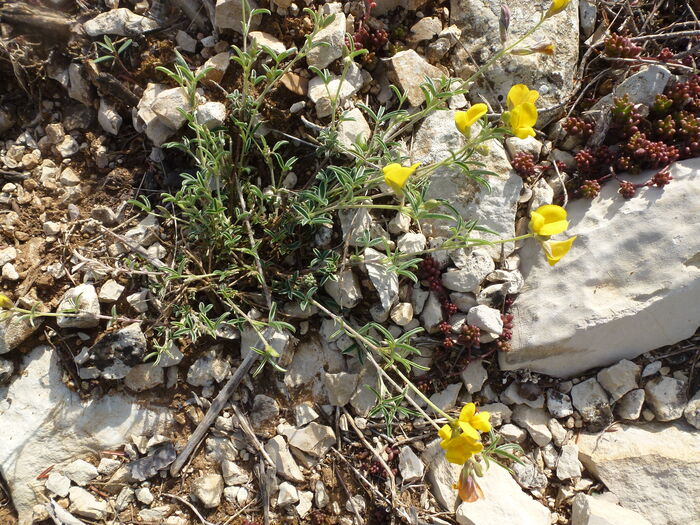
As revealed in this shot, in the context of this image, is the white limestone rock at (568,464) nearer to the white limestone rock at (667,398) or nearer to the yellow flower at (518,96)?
the white limestone rock at (667,398)

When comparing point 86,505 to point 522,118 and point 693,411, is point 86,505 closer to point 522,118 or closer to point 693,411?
point 522,118

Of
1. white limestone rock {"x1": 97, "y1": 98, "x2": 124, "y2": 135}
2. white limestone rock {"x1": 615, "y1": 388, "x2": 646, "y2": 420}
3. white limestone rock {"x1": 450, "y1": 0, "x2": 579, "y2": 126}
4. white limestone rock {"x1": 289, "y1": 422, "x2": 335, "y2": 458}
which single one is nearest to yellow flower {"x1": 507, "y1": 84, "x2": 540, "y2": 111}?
white limestone rock {"x1": 450, "y1": 0, "x2": 579, "y2": 126}

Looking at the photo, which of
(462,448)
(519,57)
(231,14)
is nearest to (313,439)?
(462,448)

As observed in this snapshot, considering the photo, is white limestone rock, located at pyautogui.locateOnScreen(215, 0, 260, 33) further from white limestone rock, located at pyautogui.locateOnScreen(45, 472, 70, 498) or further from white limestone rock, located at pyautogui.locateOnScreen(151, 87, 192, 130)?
white limestone rock, located at pyautogui.locateOnScreen(45, 472, 70, 498)

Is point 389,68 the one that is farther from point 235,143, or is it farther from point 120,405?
point 120,405

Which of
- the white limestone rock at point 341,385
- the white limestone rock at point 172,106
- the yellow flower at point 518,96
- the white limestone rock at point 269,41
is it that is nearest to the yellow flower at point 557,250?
the yellow flower at point 518,96
